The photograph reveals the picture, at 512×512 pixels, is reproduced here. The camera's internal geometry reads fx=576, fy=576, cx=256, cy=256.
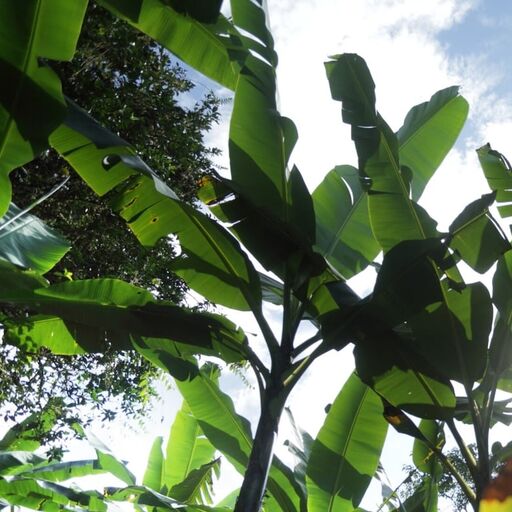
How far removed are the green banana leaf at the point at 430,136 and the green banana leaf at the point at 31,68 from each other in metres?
1.79

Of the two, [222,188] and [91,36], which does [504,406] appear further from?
[91,36]

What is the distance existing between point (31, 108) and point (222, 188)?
0.89m

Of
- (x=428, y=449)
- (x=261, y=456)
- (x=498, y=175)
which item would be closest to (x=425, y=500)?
(x=428, y=449)

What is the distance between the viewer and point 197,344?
2.73 metres

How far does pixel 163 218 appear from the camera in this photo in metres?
2.74

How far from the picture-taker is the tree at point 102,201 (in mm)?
4484

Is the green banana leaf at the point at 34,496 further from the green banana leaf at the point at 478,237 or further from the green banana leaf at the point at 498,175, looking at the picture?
the green banana leaf at the point at 498,175

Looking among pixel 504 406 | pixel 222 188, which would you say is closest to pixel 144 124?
pixel 222 188

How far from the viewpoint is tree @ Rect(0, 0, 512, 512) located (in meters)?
2.46

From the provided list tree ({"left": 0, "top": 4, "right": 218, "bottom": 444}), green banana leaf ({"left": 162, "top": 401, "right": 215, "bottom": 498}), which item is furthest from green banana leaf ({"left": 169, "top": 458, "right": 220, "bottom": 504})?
tree ({"left": 0, "top": 4, "right": 218, "bottom": 444})

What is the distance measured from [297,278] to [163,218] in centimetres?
70

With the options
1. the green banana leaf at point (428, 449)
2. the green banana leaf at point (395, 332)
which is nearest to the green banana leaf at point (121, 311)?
the green banana leaf at point (395, 332)

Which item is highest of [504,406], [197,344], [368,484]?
[197,344]

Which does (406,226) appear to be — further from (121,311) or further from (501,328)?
(121,311)
